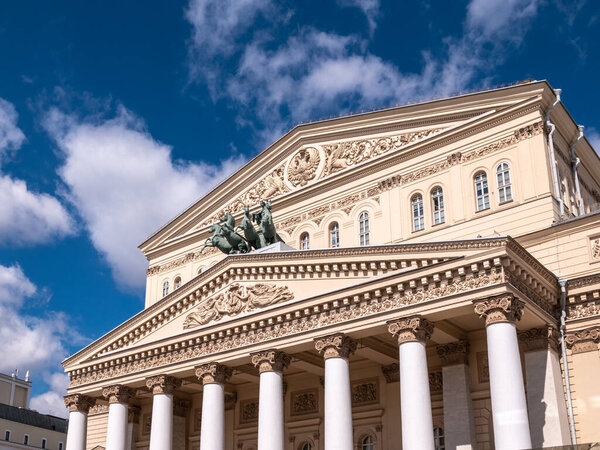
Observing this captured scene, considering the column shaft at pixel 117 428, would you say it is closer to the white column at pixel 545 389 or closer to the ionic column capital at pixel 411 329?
the ionic column capital at pixel 411 329

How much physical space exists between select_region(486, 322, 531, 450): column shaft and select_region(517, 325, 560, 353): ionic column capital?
2.84 meters

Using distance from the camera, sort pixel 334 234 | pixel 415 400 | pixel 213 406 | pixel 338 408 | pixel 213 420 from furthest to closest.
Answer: pixel 334 234, pixel 213 406, pixel 213 420, pixel 338 408, pixel 415 400

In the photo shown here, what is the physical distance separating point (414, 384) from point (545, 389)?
165 inches

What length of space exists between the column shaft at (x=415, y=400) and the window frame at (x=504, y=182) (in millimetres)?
9664

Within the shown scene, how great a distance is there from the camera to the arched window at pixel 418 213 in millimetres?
31903

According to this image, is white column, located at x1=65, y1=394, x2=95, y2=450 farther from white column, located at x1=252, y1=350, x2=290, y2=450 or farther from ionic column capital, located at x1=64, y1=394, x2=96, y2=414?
white column, located at x1=252, y1=350, x2=290, y2=450

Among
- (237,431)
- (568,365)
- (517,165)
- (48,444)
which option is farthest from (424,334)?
(48,444)

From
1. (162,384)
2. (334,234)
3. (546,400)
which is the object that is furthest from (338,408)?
(334,234)

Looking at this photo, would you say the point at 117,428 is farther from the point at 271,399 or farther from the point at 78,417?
the point at 271,399

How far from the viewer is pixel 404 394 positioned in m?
21.5

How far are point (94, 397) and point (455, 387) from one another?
15449mm

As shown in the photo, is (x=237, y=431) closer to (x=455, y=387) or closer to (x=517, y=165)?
(x=455, y=387)

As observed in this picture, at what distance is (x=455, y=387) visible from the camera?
2472 cm

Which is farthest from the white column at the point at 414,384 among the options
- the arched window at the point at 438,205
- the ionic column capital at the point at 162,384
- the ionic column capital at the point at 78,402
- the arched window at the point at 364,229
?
the ionic column capital at the point at 78,402
